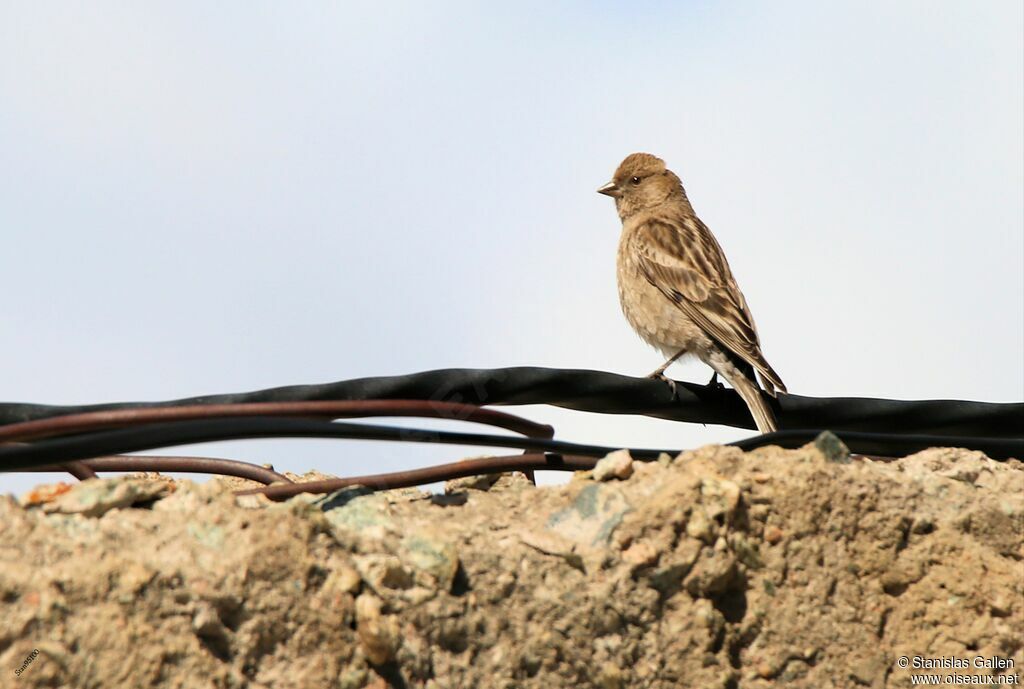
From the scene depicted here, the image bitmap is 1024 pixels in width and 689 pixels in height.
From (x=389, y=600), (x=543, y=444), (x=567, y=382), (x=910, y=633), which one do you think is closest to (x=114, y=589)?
(x=389, y=600)

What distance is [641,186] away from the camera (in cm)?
1027

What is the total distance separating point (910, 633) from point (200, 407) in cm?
199

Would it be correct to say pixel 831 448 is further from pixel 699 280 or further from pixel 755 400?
pixel 699 280

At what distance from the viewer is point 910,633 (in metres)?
3.23

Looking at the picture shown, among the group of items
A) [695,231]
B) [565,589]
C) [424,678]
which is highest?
[695,231]

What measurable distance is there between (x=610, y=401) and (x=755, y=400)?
262 centimetres

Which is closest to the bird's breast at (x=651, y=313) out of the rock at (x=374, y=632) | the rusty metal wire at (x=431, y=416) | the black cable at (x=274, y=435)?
the rusty metal wire at (x=431, y=416)

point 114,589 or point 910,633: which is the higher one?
point 114,589

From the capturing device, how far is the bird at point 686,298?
7.90 meters

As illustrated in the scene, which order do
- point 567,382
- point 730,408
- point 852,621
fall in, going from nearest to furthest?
point 852,621, point 567,382, point 730,408

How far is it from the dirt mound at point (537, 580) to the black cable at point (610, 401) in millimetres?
298

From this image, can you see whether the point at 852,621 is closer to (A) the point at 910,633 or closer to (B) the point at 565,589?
(A) the point at 910,633

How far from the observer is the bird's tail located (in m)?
5.91

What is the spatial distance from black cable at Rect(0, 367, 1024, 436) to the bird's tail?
107cm
